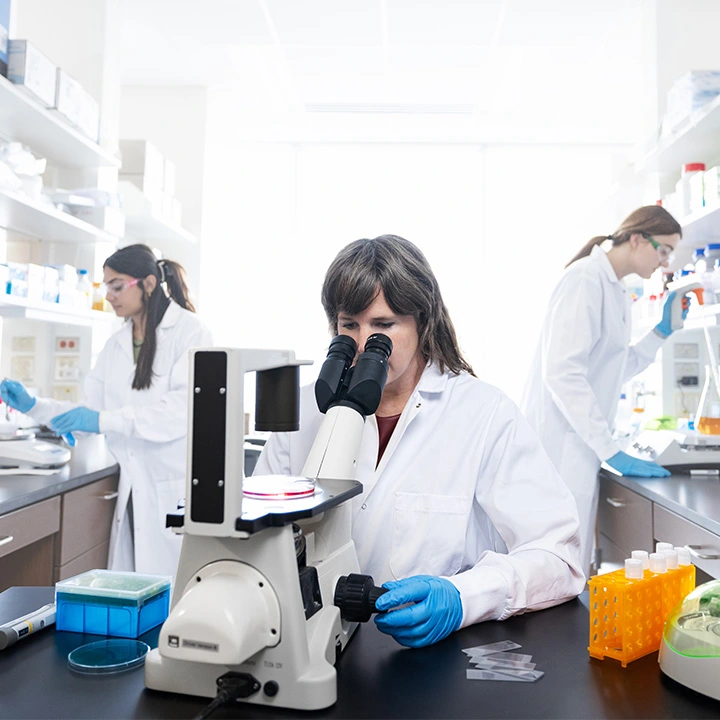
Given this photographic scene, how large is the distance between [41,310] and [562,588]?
2.05m

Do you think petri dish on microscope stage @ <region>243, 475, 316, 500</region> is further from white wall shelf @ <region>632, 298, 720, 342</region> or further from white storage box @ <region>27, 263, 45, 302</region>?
white wall shelf @ <region>632, 298, 720, 342</region>

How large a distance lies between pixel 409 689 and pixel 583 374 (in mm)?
1678

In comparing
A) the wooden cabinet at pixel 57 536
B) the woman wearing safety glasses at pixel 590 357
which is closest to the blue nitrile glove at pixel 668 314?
the woman wearing safety glasses at pixel 590 357

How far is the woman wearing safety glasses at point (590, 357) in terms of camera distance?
2256 millimetres

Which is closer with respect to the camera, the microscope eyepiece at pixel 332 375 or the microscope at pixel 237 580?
the microscope at pixel 237 580

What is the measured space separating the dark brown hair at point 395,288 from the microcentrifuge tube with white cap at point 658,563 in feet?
1.91

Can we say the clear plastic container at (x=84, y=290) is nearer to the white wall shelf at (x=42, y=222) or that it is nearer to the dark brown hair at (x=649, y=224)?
the white wall shelf at (x=42, y=222)

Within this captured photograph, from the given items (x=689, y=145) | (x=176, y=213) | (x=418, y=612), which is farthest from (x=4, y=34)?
(x=689, y=145)

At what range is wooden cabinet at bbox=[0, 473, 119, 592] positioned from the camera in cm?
176

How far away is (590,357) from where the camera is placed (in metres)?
2.42

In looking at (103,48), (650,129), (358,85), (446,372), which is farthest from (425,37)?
(446,372)

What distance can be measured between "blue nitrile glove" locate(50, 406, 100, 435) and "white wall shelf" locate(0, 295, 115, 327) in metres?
0.37

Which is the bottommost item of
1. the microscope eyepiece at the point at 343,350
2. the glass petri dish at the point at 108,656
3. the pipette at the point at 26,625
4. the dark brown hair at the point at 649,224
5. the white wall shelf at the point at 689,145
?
the glass petri dish at the point at 108,656

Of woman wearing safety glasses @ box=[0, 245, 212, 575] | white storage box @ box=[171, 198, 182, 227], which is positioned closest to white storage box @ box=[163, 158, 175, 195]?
white storage box @ box=[171, 198, 182, 227]
